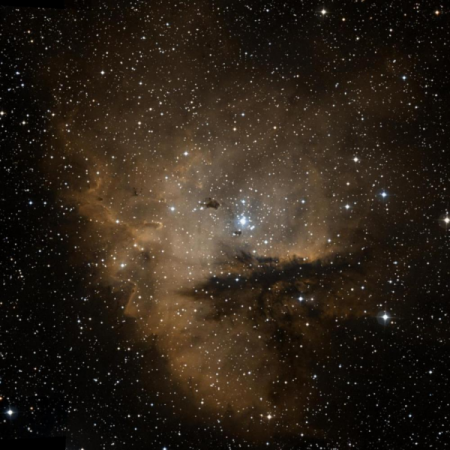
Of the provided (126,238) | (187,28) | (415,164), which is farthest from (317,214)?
(187,28)

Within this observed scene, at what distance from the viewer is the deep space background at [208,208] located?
216 centimetres

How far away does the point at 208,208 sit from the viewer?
2193 mm

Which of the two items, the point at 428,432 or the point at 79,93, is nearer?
the point at 79,93

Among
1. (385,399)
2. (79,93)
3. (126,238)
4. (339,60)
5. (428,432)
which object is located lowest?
(428,432)

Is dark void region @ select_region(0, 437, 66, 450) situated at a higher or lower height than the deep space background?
lower

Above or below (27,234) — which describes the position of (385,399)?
below

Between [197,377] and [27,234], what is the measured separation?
1.37m

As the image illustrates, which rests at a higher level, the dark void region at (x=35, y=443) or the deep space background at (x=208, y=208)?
the deep space background at (x=208, y=208)

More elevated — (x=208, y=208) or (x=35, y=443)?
(x=208, y=208)

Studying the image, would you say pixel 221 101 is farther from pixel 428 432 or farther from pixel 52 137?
pixel 428 432

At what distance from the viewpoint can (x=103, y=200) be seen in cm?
217

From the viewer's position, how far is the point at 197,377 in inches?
87.4

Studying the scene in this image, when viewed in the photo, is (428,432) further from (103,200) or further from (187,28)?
(187,28)

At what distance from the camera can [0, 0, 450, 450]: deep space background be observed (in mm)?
2162
